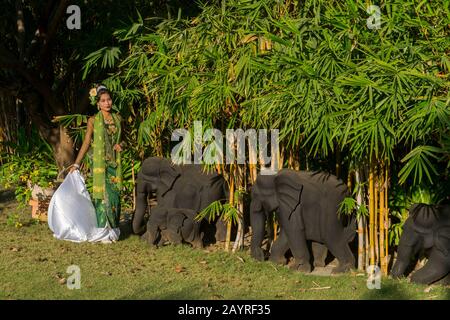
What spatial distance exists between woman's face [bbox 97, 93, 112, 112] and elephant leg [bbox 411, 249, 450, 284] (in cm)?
296

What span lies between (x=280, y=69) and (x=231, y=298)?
1.61 meters

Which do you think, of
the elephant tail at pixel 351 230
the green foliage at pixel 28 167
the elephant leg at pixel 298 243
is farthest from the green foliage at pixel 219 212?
the green foliage at pixel 28 167

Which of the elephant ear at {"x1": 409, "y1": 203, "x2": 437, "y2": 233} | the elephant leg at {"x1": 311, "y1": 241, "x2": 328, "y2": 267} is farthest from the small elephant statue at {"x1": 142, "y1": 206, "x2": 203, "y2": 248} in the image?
the elephant ear at {"x1": 409, "y1": 203, "x2": 437, "y2": 233}

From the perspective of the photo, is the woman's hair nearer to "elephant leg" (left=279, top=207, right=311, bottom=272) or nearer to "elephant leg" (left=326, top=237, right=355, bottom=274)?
"elephant leg" (left=279, top=207, right=311, bottom=272)

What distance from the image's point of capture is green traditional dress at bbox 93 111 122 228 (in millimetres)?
6891

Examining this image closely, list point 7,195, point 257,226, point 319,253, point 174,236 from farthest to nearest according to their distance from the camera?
1. point 7,195
2. point 174,236
3. point 257,226
4. point 319,253

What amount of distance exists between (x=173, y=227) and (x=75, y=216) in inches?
36.6

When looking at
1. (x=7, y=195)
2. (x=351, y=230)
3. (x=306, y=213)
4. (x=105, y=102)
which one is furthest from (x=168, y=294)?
(x=7, y=195)

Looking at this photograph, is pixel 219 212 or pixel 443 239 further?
pixel 219 212

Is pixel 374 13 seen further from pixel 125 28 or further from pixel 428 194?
pixel 125 28

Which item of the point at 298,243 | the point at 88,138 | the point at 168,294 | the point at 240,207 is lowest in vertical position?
the point at 168,294

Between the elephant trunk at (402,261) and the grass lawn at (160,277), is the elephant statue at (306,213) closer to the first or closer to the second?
the grass lawn at (160,277)

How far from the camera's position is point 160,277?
5.95 m

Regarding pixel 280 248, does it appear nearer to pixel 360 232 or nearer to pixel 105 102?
pixel 360 232
